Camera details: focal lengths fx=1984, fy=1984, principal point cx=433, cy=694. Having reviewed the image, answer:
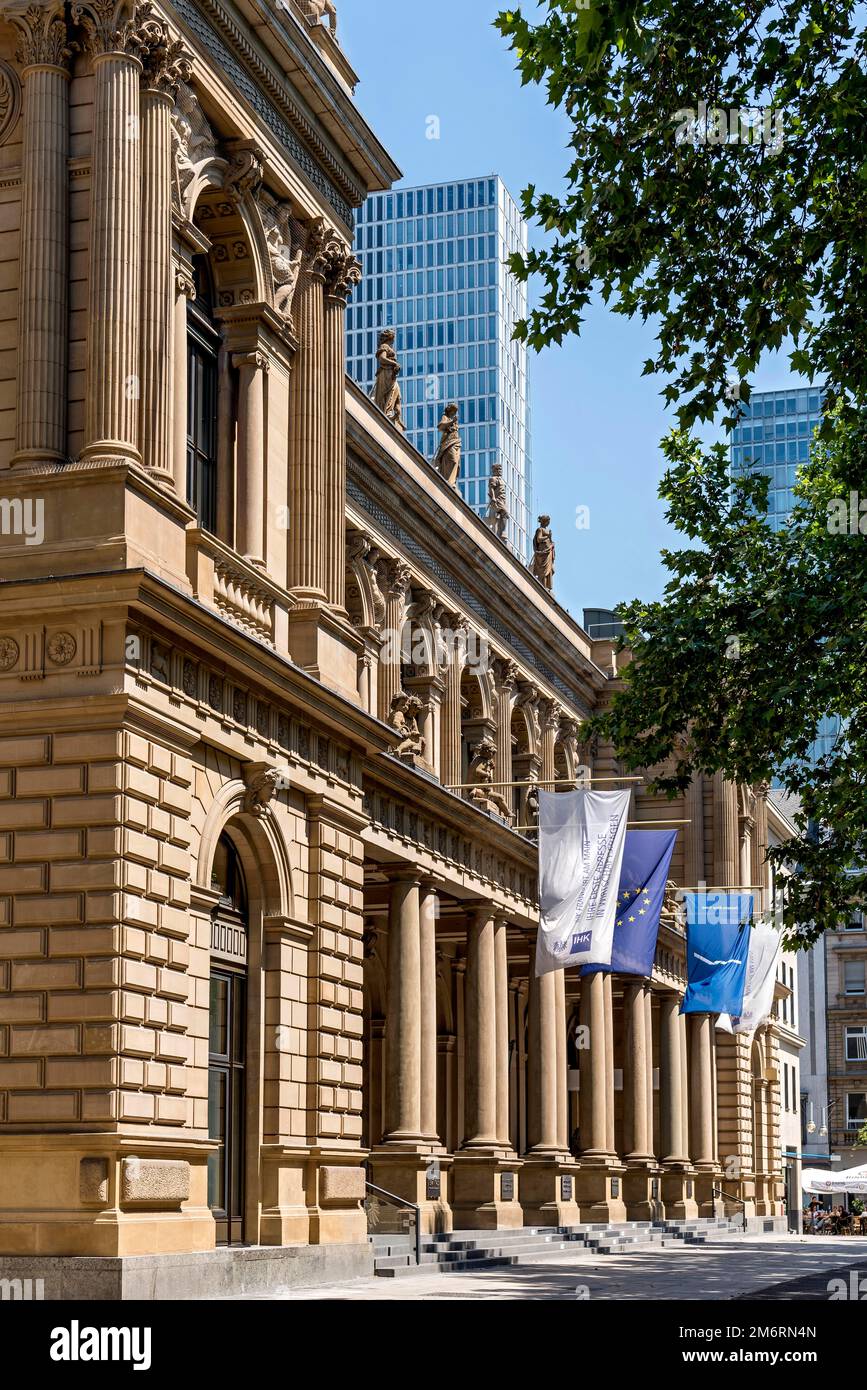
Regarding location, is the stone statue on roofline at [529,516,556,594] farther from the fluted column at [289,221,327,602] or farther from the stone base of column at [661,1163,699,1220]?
the fluted column at [289,221,327,602]

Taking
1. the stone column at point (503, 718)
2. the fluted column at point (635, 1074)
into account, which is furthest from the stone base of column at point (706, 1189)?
the stone column at point (503, 718)

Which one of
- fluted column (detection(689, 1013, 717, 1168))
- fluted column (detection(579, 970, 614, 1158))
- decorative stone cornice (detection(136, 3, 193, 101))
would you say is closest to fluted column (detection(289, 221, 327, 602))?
decorative stone cornice (detection(136, 3, 193, 101))

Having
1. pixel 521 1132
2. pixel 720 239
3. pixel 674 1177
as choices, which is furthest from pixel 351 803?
pixel 674 1177

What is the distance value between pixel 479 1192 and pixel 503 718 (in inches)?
525

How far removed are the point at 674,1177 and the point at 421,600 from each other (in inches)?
939

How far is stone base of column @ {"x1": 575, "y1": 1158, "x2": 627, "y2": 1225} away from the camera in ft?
167

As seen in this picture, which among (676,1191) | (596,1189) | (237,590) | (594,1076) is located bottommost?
(676,1191)

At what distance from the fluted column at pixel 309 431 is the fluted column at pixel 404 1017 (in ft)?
31.7

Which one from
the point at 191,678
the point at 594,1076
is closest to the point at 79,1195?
the point at 191,678

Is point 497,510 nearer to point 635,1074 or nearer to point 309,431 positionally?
point 635,1074

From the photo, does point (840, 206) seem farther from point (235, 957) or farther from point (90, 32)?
point (235, 957)

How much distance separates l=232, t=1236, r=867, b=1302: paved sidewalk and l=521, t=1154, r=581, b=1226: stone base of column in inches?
80.8

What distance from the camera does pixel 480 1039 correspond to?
42.6 metres

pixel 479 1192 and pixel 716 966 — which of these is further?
pixel 716 966
